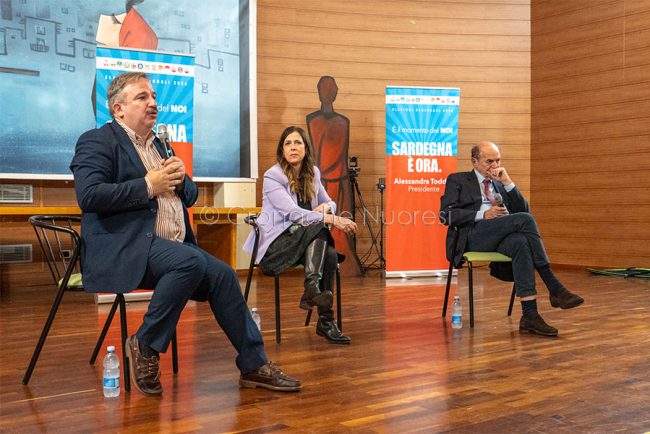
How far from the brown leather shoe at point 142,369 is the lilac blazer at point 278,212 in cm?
123

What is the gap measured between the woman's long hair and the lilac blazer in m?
0.03

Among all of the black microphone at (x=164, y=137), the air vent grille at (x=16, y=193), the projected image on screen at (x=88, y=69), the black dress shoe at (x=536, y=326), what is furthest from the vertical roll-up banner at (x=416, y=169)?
the black microphone at (x=164, y=137)

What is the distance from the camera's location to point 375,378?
294 cm

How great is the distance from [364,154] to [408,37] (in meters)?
1.39

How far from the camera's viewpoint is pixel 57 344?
3.72 meters

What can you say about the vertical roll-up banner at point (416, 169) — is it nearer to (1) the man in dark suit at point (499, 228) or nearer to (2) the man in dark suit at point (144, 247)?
(1) the man in dark suit at point (499, 228)

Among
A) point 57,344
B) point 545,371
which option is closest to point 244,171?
point 57,344

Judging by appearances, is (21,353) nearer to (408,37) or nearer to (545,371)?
(545,371)

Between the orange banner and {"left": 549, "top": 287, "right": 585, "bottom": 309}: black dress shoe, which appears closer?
{"left": 549, "top": 287, "right": 585, "bottom": 309}: black dress shoe

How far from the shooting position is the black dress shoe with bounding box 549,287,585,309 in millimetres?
3901

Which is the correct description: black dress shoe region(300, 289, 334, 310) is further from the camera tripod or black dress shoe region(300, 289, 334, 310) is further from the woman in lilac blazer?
the camera tripod

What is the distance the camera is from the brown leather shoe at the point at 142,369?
2.62 meters

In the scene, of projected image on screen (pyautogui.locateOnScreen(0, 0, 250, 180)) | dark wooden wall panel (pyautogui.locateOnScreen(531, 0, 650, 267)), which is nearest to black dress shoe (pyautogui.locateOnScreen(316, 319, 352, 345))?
projected image on screen (pyautogui.locateOnScreen(0, 0, 250, 180))

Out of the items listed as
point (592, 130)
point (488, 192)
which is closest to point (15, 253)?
point (488, 192)
